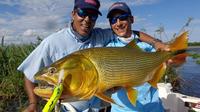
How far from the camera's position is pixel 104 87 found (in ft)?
10.5

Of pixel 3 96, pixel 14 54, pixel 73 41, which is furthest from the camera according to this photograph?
pixel 14 54

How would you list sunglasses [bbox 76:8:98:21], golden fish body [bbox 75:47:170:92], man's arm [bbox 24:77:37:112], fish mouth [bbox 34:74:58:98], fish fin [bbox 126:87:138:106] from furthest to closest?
sunglasses [bbox 76:8:98:21] < man's arm [bbox 24:77:37:112] < fish fin [bbox 126:87:138:106] < golden fish body [bbox 75:47:170:92] < fish mouth [bbox 34:74:58:98]

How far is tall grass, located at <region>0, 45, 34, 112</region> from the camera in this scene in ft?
30.4

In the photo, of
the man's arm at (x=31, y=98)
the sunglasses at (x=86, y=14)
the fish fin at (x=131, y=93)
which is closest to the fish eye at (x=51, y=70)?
the fish fin at (x=131, y=93)

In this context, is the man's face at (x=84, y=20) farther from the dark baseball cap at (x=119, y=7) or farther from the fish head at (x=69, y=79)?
the fish head at (x=69, y=79)

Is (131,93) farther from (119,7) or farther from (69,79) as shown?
(119,7)

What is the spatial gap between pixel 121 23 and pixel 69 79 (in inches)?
51.8

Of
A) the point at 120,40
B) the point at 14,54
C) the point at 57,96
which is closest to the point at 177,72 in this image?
the point at 14,54

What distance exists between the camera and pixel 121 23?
411 centimetres

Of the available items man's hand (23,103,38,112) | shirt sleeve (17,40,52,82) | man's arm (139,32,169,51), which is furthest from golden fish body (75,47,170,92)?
man's hand (23,103,38,112)

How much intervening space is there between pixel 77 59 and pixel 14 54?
736 centimetres

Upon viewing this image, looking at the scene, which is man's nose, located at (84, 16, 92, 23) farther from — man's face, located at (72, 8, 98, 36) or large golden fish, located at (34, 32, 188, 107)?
large golden fish, located at (34, 32, 188, 107)

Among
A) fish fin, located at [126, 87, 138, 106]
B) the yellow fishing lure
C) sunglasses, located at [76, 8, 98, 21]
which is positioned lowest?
fish fin, located at [126, 87, 138, 106]

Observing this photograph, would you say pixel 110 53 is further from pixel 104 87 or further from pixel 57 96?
pixel 57 96
